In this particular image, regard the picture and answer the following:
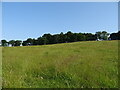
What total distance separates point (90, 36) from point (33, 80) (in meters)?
86.1

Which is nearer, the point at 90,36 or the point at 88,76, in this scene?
the point at 88,76

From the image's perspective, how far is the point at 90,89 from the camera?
13.1ft

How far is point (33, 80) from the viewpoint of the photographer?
4.86 metres

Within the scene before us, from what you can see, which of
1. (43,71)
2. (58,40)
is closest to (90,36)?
(58,40)

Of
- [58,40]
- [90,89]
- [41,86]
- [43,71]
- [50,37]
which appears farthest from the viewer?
[50,37]

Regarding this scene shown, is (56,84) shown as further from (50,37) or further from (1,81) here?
(50,37)

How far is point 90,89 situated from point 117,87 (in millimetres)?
779

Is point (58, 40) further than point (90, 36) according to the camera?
No

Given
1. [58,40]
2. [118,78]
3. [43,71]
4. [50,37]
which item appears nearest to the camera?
[118,78]

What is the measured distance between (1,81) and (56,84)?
5.42 ft

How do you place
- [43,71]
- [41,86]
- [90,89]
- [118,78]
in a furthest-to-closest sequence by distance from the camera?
[43,71] < [118,78] < [41,86] < [90,89]

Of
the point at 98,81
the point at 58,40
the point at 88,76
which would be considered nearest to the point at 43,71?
the point at 88,76

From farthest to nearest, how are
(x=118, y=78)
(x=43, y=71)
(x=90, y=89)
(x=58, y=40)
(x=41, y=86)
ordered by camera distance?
(x=58, y=40) → (x=43, y=71) → (x=118, y=78) → (x=41, y=86) → (x=90, y=89)

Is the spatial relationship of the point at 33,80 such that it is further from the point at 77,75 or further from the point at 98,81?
the point at 98,81
